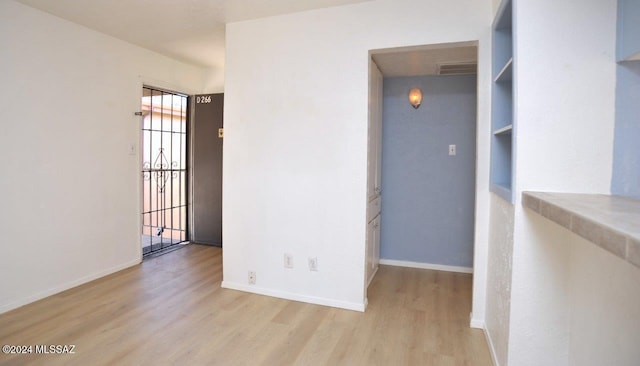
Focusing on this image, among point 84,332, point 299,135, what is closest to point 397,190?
point 299,135

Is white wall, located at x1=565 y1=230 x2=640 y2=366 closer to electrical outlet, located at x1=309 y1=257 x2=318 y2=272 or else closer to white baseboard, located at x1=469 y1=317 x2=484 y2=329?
white baseboard, located at x1=469 y1=317 x2=484 y2=329

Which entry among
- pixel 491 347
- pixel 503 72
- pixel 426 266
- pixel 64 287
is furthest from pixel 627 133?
pixel 64 287

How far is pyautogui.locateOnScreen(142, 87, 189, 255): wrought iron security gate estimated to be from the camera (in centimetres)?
447

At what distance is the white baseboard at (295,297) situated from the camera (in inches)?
113

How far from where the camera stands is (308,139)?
296 cm

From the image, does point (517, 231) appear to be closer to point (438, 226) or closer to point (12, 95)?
point (438, 226)

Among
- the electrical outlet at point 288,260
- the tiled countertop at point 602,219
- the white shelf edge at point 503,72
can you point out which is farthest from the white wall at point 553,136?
the electrical outlet at point 288,260

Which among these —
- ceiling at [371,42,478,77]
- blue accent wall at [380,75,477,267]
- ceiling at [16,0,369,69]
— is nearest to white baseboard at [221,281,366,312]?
blue accent wall at [380,75,477,267]

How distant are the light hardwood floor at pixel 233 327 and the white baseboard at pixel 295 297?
0.19 feet

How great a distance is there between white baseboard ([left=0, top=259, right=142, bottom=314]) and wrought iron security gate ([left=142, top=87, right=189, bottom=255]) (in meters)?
0.62

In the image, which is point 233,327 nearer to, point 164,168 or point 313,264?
point 313,264

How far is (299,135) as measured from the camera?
9.82 feet

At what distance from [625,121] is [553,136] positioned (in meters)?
0.28

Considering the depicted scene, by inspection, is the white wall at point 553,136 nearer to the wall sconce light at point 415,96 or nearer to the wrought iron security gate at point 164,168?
the wall sconce light at point 415,96
